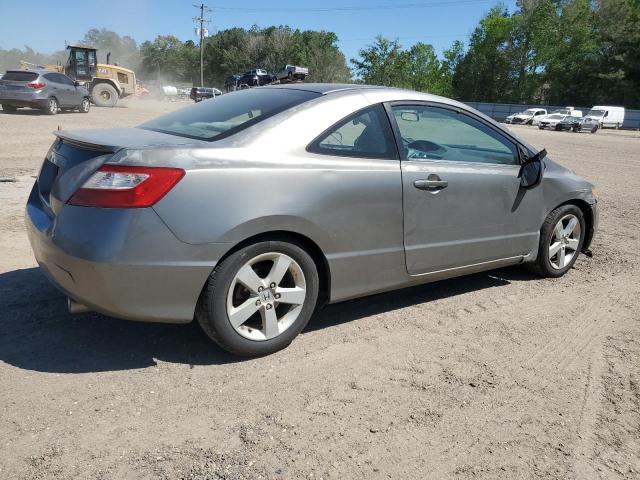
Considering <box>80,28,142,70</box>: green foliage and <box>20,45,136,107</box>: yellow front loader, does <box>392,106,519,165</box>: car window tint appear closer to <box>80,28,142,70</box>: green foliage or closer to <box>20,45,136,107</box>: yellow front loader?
<box>20,45,136,107</box>: yellow front loader

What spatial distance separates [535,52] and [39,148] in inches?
2988

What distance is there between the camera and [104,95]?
2941cm

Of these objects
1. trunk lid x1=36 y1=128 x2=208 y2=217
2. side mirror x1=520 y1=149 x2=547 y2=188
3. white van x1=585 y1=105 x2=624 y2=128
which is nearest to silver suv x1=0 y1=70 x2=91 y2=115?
trunk lid x1=36 y1=128 x2=208 y2=217

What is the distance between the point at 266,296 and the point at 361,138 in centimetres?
118

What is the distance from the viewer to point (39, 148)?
11.5 meters

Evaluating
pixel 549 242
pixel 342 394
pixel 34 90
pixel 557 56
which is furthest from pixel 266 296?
pixel 557 56

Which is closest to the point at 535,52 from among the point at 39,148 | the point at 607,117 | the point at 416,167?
the point at 607,117

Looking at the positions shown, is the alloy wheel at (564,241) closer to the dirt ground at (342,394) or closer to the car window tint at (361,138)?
the dirt ground at (342,394)

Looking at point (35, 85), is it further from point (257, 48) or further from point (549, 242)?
point (257, 48)

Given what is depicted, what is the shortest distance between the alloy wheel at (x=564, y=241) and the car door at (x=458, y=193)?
356mm

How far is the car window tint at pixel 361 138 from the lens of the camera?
329cm

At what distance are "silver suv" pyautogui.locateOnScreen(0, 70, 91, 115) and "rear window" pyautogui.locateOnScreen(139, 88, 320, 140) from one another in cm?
1889

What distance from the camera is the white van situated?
47469mm

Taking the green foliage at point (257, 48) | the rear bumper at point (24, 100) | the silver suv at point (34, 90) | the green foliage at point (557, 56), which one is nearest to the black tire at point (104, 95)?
the silver suv at point (34, 90)
